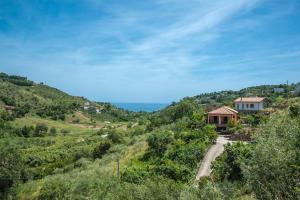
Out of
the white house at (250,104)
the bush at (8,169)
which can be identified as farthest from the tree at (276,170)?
the white house at (250,104)

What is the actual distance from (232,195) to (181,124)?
2691cm

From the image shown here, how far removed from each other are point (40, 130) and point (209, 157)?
77.0m

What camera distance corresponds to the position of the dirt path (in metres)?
35.1

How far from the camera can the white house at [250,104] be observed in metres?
66.7

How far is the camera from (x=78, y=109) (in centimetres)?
15038

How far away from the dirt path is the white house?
23458 mm

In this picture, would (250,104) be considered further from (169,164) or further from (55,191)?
(55,191)

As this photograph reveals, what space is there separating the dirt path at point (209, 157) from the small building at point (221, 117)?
7956mm

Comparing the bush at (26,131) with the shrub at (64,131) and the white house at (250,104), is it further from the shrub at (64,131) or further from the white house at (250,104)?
the white house at (250,104)

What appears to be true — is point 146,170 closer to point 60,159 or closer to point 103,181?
point 103,181

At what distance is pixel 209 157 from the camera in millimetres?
38781

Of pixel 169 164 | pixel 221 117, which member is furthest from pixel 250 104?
pixel 169 164

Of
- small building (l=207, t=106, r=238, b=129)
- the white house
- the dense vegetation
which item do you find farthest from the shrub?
small building (l=207, t=106, r=238, b=129)

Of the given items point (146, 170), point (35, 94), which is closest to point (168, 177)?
point (146, 170)
